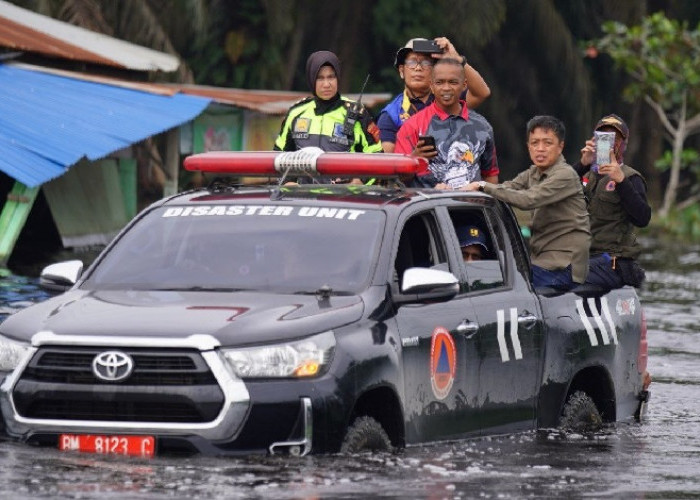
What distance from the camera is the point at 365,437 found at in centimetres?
817

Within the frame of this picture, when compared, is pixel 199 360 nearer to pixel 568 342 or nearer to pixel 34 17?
pixel 568 342

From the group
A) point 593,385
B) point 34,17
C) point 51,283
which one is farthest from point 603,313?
point 34,17

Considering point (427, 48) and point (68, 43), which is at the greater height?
point (68, 43)

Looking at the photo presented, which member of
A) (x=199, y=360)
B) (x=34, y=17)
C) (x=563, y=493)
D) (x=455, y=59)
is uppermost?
(x=34, y=17)

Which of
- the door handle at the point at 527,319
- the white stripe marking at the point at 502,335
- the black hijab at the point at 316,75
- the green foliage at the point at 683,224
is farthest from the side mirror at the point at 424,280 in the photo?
the green foliage at the point at 683,224

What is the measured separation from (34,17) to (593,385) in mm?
21734

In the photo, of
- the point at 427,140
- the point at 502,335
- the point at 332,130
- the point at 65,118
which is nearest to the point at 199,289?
the point at 502,335

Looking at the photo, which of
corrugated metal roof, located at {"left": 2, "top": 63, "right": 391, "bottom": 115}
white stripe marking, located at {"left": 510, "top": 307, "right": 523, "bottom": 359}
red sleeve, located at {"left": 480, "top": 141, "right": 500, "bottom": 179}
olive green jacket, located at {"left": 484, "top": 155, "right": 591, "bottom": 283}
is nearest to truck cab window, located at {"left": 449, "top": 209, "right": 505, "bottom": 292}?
white stripe marking, located at {"left": 510, "top": 307, "right": 523, "bottom": 359}

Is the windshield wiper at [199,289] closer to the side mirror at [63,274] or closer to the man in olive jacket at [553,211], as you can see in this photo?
the side mirror at [63,274]

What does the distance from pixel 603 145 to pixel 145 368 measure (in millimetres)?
4064

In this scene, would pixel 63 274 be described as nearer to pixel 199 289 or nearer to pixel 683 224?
pixel 199 289

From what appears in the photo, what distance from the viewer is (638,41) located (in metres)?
41.6

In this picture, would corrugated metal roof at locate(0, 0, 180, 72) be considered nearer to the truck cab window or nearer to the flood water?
the truck cab window

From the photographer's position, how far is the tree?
40.8 m
